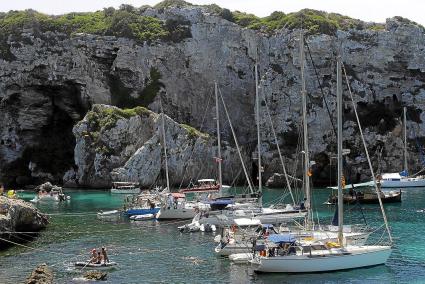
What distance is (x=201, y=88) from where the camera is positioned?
11956 cm

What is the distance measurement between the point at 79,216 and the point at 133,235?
51.8 feet

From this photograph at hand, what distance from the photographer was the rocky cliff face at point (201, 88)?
10862 cm

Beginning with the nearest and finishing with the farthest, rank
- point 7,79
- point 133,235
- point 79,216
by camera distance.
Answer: point 133,235 → point 79,216 → point 7,79

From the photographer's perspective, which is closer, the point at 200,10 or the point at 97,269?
the point at 97,269

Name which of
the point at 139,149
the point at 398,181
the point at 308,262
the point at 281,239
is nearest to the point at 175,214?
the point at 281,239

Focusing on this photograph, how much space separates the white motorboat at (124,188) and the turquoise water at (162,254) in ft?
83.5

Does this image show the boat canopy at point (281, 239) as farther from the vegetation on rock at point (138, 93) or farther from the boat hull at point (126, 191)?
the vegetation on rock at point (138, 93)

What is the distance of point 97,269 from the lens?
127ft

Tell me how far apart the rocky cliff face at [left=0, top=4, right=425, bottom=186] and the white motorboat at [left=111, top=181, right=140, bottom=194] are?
6448 millimetres

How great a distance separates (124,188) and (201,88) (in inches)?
1253

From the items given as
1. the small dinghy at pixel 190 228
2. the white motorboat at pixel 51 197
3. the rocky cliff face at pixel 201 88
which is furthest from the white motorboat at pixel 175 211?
the rocky cliff face at pixel 201 88

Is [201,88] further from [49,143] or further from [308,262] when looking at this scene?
[308,262]

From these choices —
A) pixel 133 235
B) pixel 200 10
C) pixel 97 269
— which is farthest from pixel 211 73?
pixel 97 269

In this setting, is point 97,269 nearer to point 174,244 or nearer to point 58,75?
point 174,244
